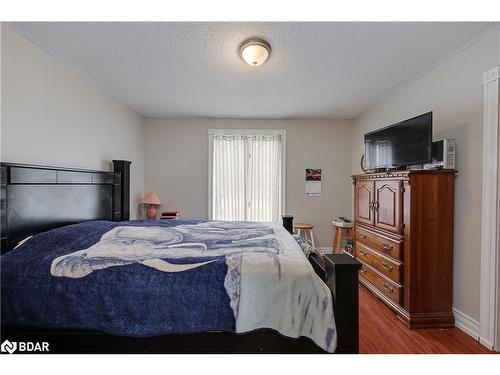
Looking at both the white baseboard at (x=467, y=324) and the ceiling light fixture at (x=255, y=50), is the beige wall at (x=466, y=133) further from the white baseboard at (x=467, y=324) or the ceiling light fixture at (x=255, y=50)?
the ceiling light fixture at (x=255, y=50)

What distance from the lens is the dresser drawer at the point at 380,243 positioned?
84.9 inches

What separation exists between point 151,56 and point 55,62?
2.90 feet

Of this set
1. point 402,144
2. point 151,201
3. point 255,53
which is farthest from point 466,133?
point 151,201

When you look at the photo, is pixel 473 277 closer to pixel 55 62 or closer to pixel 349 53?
pixel 349 53

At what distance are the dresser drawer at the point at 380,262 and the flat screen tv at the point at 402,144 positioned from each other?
3.18ft

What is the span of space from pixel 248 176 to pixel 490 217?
3.02m

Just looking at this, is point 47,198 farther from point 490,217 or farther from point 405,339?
point 490,217

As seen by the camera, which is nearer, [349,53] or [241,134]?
[349,53]

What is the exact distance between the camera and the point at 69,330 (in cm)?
134

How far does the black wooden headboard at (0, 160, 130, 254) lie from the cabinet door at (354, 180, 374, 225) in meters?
3.03

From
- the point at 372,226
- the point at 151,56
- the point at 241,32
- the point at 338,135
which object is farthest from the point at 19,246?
the point at 338,135

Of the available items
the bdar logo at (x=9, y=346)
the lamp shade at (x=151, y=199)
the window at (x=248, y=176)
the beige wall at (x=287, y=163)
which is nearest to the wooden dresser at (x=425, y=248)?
the beige wall at (x=287, y=163)

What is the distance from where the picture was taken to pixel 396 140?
2445 mm

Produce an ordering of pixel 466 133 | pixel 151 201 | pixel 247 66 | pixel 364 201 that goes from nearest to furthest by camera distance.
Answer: pixel 466 133, pixel 247 66, pixel 364 201, pixel 151 201
